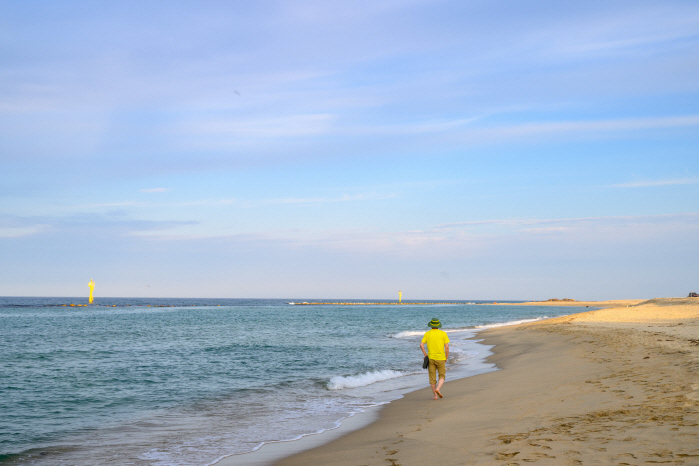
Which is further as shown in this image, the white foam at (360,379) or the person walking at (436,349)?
the white foam at (360,379)

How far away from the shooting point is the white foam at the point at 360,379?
18.4 metres

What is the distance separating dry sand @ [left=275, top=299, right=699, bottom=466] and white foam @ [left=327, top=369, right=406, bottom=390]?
3583mm

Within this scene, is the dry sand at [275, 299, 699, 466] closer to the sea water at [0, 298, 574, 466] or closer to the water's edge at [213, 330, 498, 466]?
the water's edge at [213, 330, 498, 466]

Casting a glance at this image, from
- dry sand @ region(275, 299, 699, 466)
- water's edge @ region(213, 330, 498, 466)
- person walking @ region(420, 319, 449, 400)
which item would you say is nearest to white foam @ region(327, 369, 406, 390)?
dry sand @ region(275, 299, 699, 466)

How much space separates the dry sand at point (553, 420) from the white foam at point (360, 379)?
3583mm

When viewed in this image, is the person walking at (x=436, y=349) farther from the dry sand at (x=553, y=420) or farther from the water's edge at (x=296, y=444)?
the water's edge at (x=296, y=444)

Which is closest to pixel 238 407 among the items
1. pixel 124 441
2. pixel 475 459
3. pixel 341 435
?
pixel 124 441

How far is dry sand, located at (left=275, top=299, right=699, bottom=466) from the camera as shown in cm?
680

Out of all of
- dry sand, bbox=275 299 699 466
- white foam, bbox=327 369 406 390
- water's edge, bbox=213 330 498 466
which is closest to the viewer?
dry sand, bbox=275 299 699 466

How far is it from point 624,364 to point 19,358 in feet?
96.0

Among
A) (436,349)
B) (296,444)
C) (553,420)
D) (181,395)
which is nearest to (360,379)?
(436,349)

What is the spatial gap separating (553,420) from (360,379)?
1100cm

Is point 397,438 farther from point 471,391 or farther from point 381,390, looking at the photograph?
point 381,390

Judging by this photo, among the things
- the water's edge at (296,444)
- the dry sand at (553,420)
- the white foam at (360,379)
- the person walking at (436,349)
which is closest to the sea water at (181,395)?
the white foam at (360,379)
